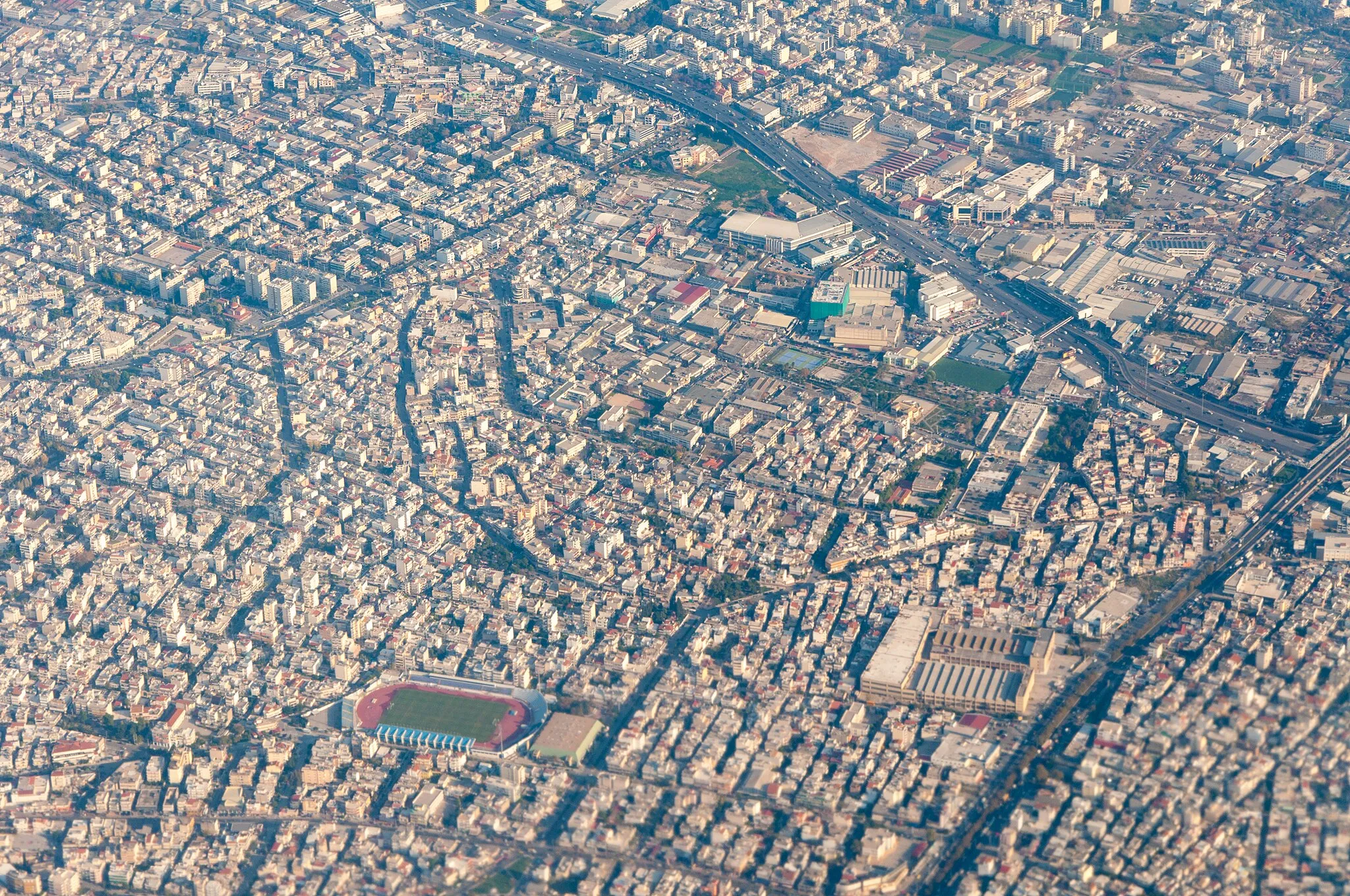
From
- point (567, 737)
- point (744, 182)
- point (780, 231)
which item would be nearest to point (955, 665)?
point (567, 737)

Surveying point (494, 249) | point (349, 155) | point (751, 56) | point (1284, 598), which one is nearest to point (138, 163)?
point (349, 155)

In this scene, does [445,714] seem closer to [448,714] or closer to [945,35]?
[448,714]

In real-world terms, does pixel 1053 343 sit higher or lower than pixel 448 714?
higher

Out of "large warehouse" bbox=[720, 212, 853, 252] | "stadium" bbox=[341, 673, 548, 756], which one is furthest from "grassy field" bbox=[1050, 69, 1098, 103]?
"stadium" bbox=[341, 673, 548, 756]

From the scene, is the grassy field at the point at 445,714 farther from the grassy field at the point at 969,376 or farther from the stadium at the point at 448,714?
the grassy field at the point at 969,376

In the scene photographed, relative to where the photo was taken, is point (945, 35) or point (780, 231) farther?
point (945, 35)

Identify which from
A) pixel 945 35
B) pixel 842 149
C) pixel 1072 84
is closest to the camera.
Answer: pixel 842 149
